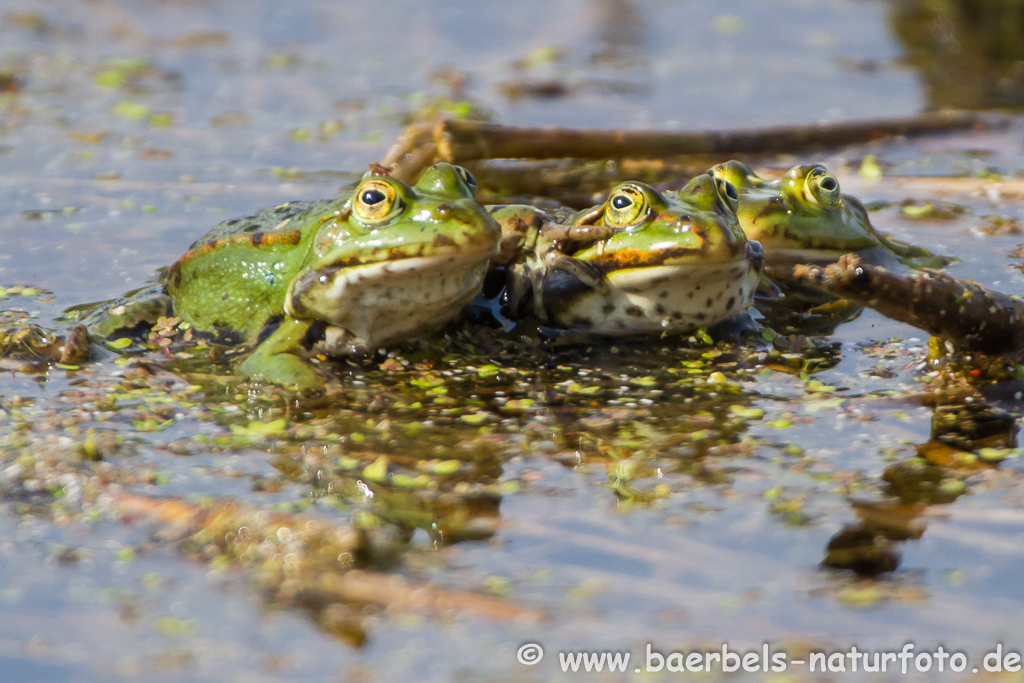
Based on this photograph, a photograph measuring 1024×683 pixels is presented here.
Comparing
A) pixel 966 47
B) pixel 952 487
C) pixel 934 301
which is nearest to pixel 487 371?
pixel 934 301

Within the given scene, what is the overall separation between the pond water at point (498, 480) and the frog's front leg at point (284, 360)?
0.11 m

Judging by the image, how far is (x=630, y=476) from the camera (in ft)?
13.6

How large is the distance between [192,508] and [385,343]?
163 centimetres

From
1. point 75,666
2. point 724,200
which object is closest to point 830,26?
point 724,200

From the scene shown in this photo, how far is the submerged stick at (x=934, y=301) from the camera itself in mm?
3900

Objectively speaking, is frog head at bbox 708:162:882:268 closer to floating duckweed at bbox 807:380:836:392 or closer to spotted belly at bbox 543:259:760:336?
spotted belly at bbox 543:259:760:336

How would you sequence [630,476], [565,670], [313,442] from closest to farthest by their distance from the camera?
[565,670]
[630,476]
[313,442]

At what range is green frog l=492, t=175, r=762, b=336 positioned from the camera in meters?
4.80

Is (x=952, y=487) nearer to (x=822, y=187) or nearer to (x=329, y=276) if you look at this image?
(x=822, y=187)

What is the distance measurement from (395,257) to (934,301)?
7.21 feet

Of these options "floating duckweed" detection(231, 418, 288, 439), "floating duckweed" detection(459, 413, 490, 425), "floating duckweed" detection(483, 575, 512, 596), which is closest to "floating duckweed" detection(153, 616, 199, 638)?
"floating duckweed" detection(483, 575, 512, 596)

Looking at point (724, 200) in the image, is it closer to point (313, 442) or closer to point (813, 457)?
point (813, 457)

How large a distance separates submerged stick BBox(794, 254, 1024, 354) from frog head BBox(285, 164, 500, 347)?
1.46m

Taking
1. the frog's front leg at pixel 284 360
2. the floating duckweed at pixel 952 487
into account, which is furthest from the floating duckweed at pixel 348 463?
the floating duckweed at pixel 952 487
